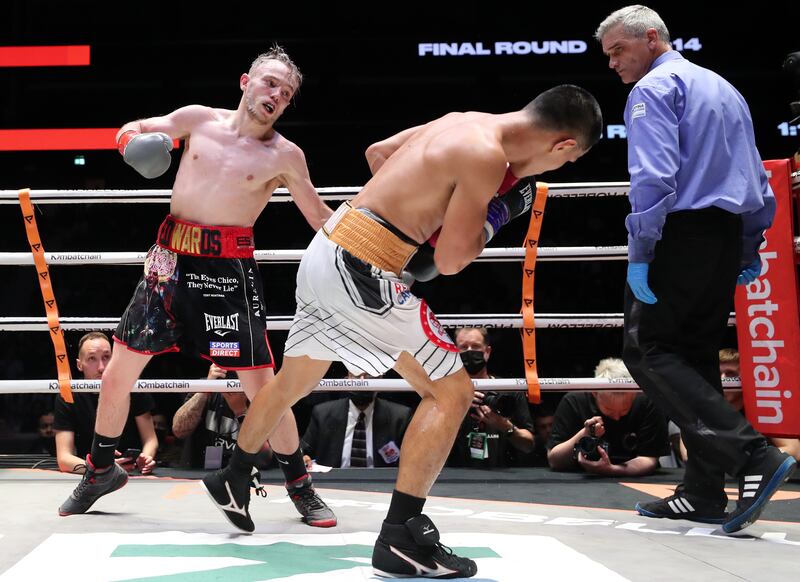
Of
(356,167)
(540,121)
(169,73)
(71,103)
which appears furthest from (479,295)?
(540,121)

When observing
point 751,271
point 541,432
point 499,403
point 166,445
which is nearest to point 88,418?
point 166,445

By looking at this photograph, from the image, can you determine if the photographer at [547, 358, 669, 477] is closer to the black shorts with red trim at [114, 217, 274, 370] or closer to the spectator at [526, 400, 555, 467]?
the spectator at [526, 400, 555, 467]

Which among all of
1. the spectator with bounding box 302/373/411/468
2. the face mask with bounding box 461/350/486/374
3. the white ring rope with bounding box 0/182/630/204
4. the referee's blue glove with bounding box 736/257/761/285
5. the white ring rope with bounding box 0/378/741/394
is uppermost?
the white ring rope with bounding box 0/182/630/204

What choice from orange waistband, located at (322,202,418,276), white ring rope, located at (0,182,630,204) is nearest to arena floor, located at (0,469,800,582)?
orange waistband, located at (322,202,418,276)

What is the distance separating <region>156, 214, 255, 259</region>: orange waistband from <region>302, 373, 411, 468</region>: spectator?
1239mm

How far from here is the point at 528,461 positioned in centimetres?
380

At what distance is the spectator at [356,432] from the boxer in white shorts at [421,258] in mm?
1588

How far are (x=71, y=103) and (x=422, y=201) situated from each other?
5.36 m

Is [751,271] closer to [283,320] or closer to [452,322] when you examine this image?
[452,322]

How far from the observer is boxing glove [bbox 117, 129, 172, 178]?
224 cm

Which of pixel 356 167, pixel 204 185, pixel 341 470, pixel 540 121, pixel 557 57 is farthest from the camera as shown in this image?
pixel 356 167

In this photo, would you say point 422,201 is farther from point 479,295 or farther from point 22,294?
point 22,294

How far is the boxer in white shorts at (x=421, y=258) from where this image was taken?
178 cm

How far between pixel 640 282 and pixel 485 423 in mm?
1298
